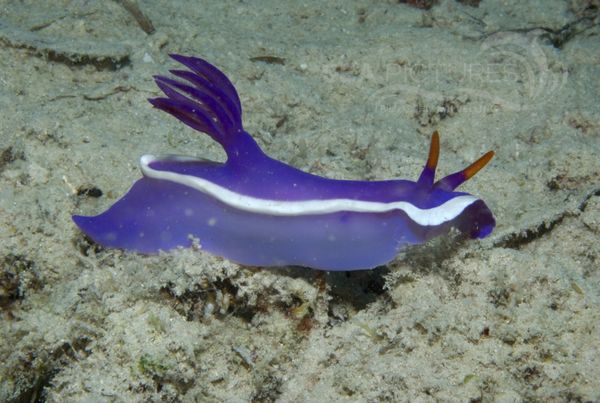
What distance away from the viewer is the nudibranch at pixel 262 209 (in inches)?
109

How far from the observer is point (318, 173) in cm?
372

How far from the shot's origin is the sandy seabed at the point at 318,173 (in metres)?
2.56

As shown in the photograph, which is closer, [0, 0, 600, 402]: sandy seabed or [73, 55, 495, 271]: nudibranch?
[0, 0, 600, 402]: sandy seabed

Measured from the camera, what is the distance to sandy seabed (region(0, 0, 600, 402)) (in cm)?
256

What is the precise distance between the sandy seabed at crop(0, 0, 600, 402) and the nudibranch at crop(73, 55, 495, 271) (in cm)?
14

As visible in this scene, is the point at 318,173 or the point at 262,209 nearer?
the point at 262,209

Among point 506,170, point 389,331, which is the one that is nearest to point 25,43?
point 389,331

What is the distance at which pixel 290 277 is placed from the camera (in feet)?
9.61

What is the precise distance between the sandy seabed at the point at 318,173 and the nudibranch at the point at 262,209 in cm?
14

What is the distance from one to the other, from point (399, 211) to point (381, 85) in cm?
261

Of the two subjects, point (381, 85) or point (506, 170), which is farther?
point (381, 85)

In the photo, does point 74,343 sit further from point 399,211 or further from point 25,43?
point 25,43

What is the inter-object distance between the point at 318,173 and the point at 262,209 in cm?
100

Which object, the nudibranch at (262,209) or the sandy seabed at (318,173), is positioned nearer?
the sandy seabed at (318,173)
